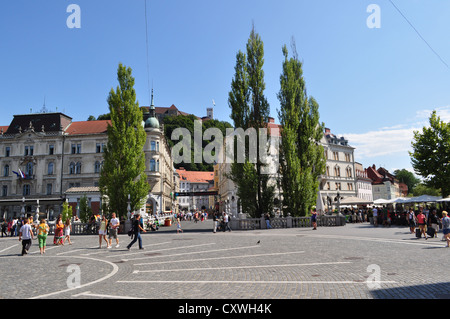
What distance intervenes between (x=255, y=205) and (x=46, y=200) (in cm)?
4358

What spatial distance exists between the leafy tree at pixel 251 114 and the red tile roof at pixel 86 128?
38497mm

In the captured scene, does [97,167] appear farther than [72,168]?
No

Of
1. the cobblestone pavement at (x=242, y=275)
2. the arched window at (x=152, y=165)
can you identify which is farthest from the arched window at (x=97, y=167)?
the cobblestone pavement at (x=242, y=275)

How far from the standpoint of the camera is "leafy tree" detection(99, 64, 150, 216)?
98.3ft

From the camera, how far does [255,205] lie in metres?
28.5

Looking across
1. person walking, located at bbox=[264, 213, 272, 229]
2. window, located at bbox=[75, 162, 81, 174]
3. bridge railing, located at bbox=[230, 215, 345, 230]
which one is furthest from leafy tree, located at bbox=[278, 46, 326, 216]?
window, located at bbox=[75, 162, 81, 174]

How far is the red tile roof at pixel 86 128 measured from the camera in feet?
201

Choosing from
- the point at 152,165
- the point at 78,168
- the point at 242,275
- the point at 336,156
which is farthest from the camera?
the point at 336,156

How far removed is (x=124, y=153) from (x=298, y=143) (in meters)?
17.4

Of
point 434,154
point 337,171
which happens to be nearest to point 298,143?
point 434,154

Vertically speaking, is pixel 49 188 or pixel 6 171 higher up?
pixel 6 171

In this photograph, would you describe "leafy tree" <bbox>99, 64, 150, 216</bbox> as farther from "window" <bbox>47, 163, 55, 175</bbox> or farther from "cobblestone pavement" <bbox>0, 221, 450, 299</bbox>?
"window" <bbox>47, 163, 55, 175</bbox>

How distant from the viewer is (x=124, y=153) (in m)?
30.6

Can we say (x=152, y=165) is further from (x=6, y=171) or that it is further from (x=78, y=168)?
(x=6, y=171)
